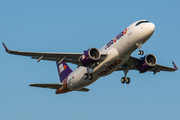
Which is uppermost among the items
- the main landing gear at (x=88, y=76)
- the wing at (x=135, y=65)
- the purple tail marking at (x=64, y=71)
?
the purple tail marking at (x=64, y=71)

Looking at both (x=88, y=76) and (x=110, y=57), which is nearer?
(x=110, y=57)

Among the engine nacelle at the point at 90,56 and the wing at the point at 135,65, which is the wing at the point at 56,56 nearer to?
the engine nacelle at the point at 90,56

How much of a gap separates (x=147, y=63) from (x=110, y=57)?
6275 millimetres

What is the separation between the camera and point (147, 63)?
1654 inches

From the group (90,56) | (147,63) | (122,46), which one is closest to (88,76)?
(90,56)

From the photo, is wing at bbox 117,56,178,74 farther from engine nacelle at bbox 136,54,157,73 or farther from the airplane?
engine nacelle at bbox 136,54,157,73

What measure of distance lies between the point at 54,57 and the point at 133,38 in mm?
10909

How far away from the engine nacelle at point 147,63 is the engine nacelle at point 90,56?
7704 mm

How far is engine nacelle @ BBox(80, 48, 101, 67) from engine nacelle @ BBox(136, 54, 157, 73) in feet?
25.3

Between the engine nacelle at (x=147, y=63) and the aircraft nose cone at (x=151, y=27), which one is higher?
the aircraft nose cone at (x=151, y=27)

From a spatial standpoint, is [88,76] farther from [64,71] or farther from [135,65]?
[64,71]

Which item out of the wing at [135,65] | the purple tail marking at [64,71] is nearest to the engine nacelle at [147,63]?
the wing at [135,65]

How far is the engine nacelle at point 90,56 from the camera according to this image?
125ft

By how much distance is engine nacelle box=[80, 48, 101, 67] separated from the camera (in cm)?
3812
